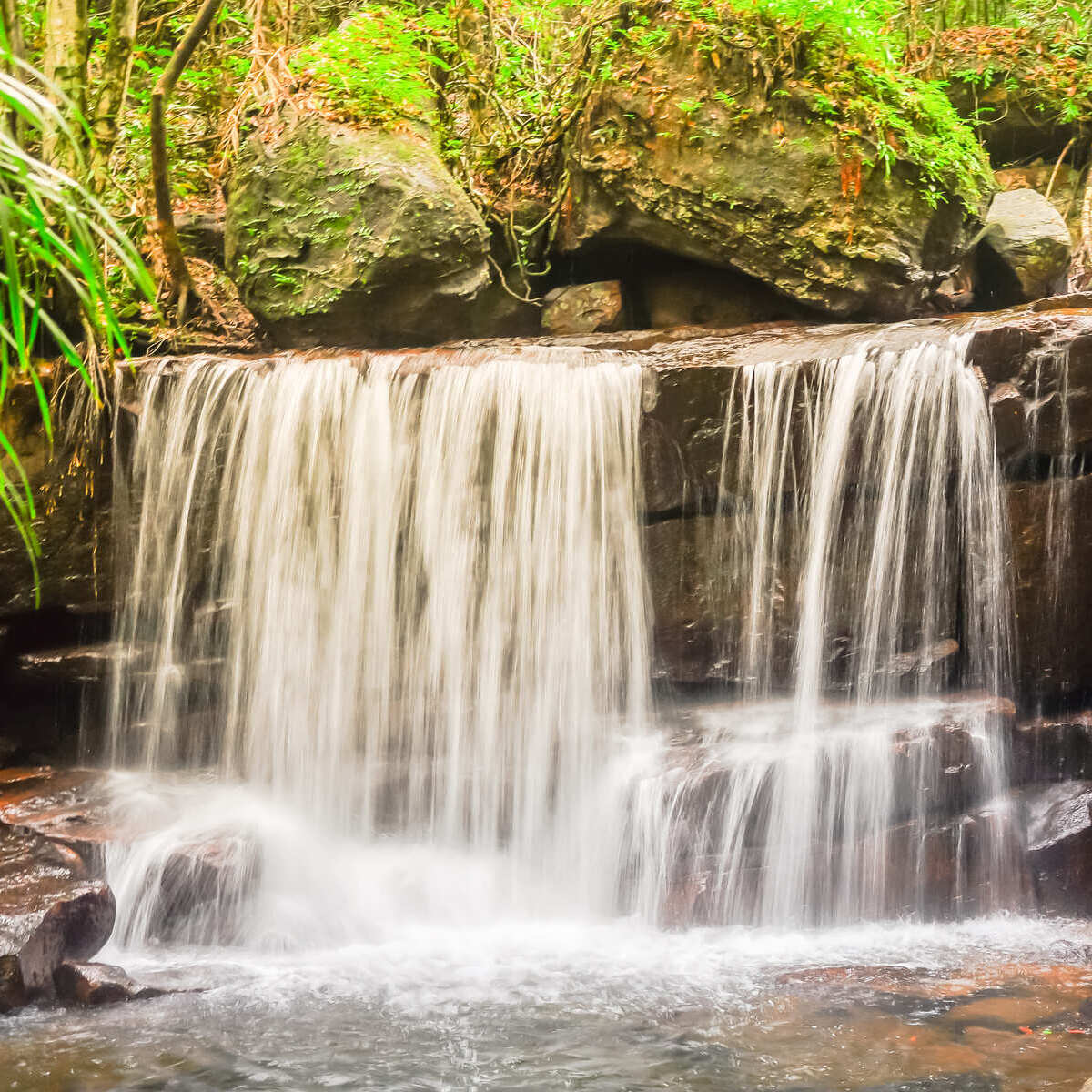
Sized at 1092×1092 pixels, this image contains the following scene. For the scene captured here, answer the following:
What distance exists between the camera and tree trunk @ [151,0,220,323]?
7.41 metres

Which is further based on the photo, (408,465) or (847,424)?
(408,465)

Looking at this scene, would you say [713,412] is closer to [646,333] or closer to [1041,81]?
[646,333]

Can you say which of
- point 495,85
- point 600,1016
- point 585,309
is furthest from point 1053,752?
point 495,85

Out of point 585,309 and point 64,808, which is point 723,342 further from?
point 64,808

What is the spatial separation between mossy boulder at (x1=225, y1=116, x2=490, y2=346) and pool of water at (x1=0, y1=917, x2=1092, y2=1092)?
432cm

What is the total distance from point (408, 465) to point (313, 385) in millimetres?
813

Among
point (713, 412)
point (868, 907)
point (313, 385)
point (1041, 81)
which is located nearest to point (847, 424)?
point (713, 412)

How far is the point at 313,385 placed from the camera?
6.93 metres

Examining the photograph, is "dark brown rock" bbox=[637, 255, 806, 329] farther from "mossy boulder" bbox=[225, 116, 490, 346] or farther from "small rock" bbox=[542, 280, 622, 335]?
"mossy boulder" bbox=[225, 116, 490, 346]

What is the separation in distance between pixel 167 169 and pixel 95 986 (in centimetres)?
550

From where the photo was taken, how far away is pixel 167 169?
780 cm

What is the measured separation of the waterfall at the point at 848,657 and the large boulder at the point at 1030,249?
2711 mm

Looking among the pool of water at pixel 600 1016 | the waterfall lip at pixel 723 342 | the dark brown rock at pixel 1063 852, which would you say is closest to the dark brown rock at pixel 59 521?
the waterfall lip at pixel 723 342

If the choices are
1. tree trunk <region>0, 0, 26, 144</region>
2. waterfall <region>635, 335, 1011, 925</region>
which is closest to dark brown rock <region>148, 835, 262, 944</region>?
waterfall <region>635, 335, 1011, 925</region>
